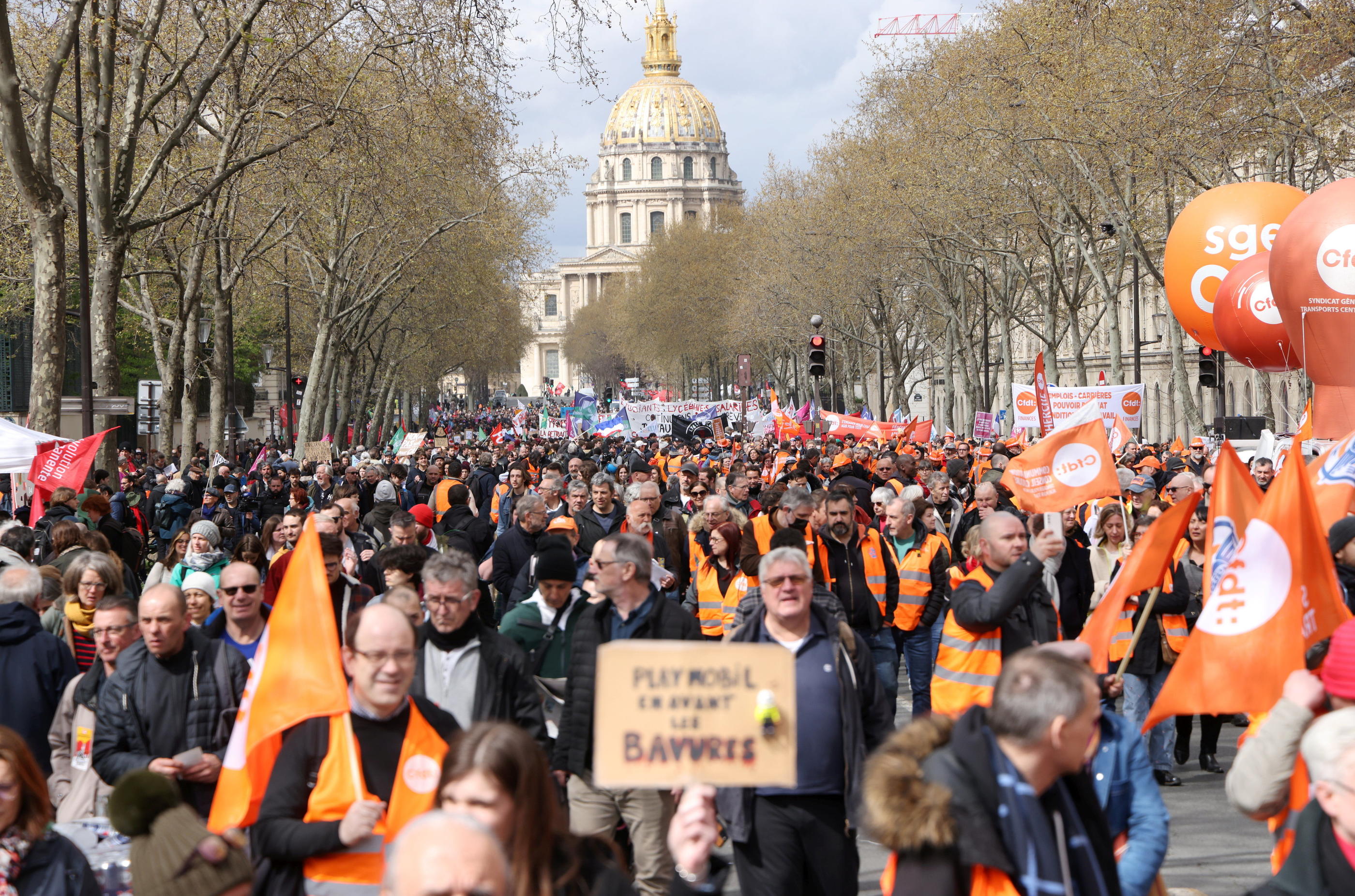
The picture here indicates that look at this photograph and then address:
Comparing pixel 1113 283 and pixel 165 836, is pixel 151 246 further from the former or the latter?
pixel 1113 283

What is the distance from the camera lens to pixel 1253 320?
14.2 meters

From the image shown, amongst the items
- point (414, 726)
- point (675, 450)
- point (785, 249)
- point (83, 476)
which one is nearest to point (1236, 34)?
point (675, 450)

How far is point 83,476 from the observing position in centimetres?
1237

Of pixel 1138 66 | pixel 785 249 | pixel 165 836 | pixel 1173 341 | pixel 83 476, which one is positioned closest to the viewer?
pixel 165 836

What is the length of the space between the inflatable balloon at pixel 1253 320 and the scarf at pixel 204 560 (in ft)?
30.4

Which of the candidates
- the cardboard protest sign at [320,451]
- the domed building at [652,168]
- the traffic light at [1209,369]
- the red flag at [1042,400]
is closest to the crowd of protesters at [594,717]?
the red flag at [1042,400]

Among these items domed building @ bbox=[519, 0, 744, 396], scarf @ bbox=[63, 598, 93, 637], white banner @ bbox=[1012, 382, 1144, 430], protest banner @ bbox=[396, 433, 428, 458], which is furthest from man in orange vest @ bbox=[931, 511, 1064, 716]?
domed building @ bbox=[519, 0, 744, 396]

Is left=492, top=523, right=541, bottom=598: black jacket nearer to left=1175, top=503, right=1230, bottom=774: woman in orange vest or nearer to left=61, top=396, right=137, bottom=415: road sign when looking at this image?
left=1175, top=503, right=1230, bottom=774: woman in orange vest

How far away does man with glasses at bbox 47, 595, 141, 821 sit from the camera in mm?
5223

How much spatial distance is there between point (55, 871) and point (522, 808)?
1.16 metres

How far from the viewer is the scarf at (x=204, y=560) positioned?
25.8ft

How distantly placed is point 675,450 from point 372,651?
2026 centimetres

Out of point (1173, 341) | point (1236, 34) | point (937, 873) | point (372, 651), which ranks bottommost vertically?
point (937, 873)

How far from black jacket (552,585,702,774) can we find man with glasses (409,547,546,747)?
0.22m
